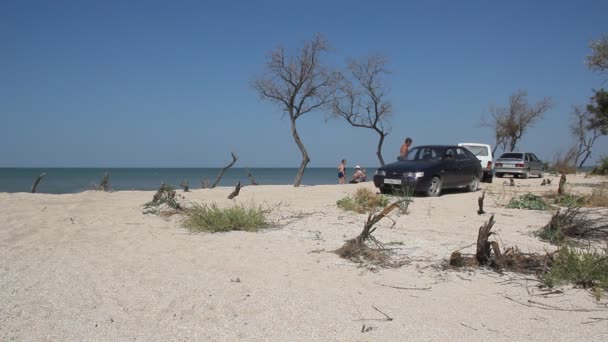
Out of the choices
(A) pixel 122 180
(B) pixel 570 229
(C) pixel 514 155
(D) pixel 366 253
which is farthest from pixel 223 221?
(A) pixel 122 180

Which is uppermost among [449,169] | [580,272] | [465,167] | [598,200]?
[465,167]

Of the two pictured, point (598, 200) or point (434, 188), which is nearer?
point (598, 200)

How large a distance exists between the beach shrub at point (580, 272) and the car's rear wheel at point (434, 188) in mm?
7808

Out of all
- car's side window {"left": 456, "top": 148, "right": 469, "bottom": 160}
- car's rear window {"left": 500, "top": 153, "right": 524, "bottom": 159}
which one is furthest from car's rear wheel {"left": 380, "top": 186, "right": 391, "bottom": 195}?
car's rear window {"left": 500, "top": 153, "right": 524, "bottom": 159}

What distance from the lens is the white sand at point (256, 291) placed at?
3234mm

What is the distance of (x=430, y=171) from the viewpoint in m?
12.1

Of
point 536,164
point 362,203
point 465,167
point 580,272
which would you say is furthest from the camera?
point 536,164

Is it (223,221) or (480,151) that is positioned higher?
(480,151)

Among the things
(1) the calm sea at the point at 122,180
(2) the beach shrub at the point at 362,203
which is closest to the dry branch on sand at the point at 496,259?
(2) the beach shrub at the point at 362,203

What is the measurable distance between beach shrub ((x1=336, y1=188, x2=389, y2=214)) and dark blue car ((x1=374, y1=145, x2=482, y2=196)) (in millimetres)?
2241

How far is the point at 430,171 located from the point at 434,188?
539 millimetres

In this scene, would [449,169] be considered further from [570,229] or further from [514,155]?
[514,155]

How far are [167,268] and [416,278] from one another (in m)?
2.59

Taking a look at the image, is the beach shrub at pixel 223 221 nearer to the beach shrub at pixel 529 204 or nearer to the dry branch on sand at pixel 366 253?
the dry branch on sand at pixel 366 253
